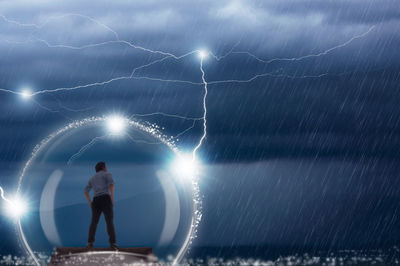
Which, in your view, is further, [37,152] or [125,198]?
[37,152]

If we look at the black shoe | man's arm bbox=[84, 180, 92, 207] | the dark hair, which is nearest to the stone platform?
the black shoe

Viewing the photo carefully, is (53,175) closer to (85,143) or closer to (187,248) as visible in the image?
(85,143)

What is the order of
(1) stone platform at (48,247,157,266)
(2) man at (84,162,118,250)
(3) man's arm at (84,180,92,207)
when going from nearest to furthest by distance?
(1) stone platform at (48,247,157,266) < (2) man at (84,162,118,250) < (3) man's arm at (84,180,92,207)

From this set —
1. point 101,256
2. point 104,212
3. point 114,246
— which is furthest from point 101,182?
point 101,256

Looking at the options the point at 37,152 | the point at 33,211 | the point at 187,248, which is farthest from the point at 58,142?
the point at 187,248

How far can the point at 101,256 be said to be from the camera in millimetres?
14109

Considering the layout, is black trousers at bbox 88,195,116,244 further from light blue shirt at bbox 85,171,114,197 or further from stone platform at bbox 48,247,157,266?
stone platform at bbox 48,247,157,266

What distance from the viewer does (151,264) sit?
551 inches

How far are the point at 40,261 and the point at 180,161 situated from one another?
382 centimetres

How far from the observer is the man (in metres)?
14.0

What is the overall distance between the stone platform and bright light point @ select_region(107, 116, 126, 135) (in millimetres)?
2507

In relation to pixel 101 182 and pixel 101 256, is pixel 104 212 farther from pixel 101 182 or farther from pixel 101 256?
pixel 101 256

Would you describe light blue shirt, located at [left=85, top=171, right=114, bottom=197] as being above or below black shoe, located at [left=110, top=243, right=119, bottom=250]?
above

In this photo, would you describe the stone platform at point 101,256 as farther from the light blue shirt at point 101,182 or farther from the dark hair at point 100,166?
the dark hair at point 100,166
